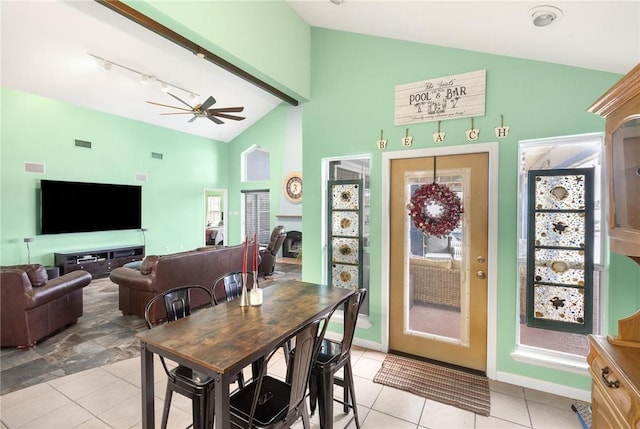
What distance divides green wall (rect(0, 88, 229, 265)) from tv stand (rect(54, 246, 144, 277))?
0.34 meters

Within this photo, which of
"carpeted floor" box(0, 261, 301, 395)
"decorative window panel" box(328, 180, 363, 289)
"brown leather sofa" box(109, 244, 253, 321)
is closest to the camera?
"carpeted floor" box(0, 261, 301, 395)

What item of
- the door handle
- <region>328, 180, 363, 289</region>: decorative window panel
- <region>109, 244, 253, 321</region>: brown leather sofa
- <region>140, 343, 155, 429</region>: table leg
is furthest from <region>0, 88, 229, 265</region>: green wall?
the door handle

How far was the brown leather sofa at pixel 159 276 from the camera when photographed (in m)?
3.64

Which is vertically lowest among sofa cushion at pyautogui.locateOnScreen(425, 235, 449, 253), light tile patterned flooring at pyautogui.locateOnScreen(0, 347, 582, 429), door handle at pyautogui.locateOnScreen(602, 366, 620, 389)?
light tile patterned flooring at pyautogui.locateOnScreen(0, 347, 582, 429)

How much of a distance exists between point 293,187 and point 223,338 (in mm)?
6753

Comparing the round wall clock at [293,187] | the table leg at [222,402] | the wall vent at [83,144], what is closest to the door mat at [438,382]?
the table leg at [222,402]

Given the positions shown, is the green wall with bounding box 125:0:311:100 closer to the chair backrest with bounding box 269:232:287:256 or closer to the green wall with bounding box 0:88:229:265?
the chair backrest with bounding box 269:232:287:256

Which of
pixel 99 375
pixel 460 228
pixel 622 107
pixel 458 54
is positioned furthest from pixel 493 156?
pixel 99 375

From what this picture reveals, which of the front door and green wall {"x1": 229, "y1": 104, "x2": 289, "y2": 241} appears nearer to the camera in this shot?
the front door

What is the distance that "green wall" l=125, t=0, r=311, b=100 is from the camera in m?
2.08

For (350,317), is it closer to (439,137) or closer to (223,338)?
(223,338)

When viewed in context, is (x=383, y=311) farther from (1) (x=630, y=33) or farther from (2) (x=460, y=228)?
(1) (x=630, y=33)

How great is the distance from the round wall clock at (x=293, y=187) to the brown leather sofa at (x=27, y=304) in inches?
214

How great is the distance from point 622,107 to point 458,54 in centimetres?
171
